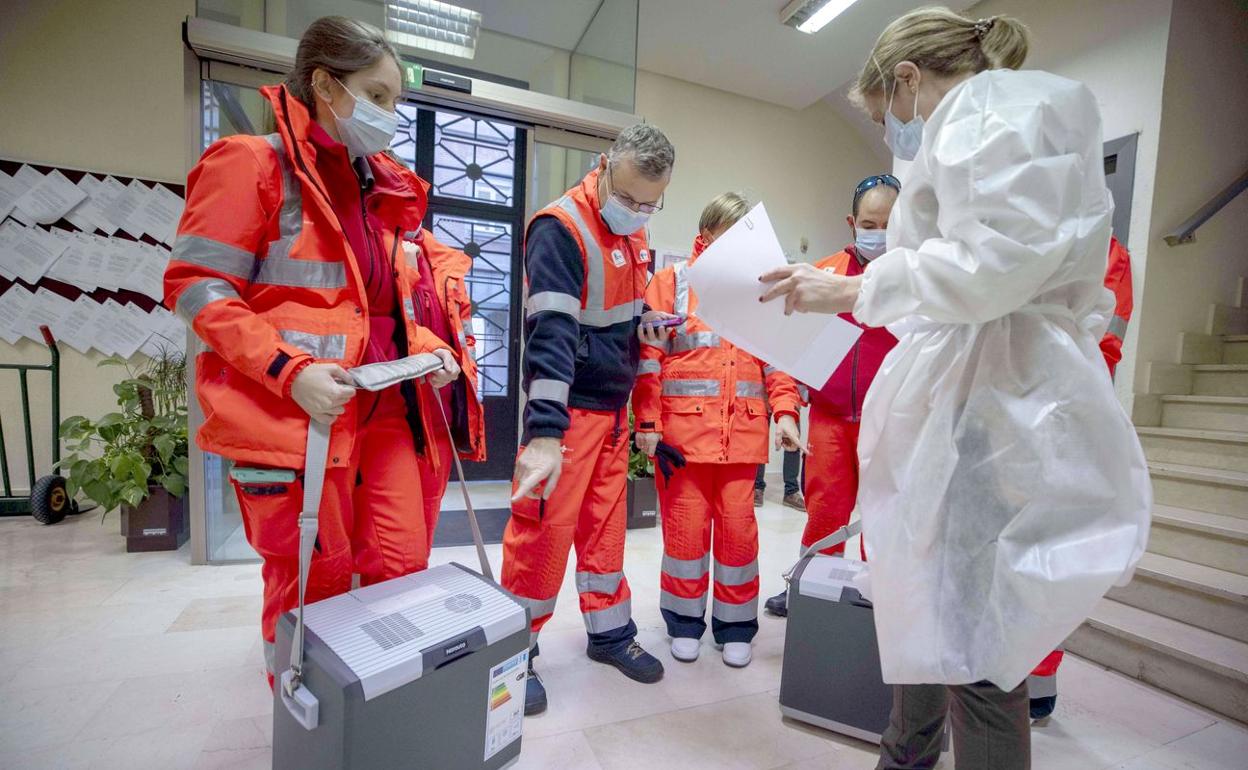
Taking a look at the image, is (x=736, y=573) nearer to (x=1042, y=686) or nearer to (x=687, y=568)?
(x=687, y=568)

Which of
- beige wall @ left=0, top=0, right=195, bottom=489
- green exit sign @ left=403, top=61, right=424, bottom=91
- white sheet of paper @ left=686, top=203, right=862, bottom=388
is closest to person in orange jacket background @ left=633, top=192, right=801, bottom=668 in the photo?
white sheet of paper @ left=686, top=203, right=862, bottom=388

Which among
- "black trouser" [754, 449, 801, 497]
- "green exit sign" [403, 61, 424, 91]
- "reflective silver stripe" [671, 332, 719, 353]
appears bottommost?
"black trouser" [754, 449, 801, 497]

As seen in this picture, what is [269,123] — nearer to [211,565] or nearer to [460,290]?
[460,290]

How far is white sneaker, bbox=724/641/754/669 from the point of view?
171 cm

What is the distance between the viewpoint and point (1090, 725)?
1517mm

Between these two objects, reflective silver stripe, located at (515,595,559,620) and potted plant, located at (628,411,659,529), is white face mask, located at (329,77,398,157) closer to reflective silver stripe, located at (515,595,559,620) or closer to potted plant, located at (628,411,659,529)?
reflective silver stripe, located at (515,595,559,620)

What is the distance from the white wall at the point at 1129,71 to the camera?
2.62 meters

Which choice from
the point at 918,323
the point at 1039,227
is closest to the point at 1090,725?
the point at 918,323

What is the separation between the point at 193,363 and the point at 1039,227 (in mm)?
2719

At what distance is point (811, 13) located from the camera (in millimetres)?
3408

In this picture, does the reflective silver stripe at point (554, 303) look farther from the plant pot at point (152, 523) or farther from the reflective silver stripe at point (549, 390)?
the plant pot at point (152, 523)

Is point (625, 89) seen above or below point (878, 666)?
above

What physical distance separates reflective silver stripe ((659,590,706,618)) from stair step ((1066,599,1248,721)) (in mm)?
1315

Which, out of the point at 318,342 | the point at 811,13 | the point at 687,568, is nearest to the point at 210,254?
the point at 318,342
